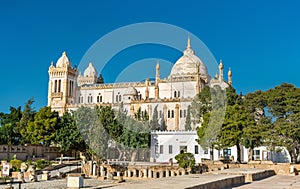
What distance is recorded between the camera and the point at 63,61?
81625mm

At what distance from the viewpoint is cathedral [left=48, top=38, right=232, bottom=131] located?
6638cm

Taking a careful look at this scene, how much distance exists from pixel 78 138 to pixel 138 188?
37.4 m

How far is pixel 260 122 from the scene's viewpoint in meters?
35.8

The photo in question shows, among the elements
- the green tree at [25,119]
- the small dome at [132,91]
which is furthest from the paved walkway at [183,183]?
the small dome at [132,91]

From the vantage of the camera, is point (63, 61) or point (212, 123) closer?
point (212, 123)

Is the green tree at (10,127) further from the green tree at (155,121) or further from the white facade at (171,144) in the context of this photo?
the white facade at (171,144)

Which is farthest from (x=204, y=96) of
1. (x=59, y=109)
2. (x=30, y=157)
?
(x=59, y=109)

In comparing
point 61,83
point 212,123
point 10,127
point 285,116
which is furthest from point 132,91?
point 285,116

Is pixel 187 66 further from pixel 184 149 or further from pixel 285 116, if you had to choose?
pixel 285 116

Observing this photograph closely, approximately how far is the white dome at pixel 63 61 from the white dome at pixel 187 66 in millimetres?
23241

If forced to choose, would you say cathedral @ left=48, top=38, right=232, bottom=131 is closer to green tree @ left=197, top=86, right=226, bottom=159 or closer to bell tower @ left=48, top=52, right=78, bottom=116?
bell tower @ left=48, top=52, right=78, bottom=116

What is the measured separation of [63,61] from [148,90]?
21.2m

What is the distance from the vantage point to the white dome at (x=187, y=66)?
71562mm

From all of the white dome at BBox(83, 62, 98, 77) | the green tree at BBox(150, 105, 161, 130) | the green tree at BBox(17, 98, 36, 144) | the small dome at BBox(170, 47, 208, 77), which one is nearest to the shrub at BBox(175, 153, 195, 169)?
the green tree at BBox(150, 105, 161, 130)
